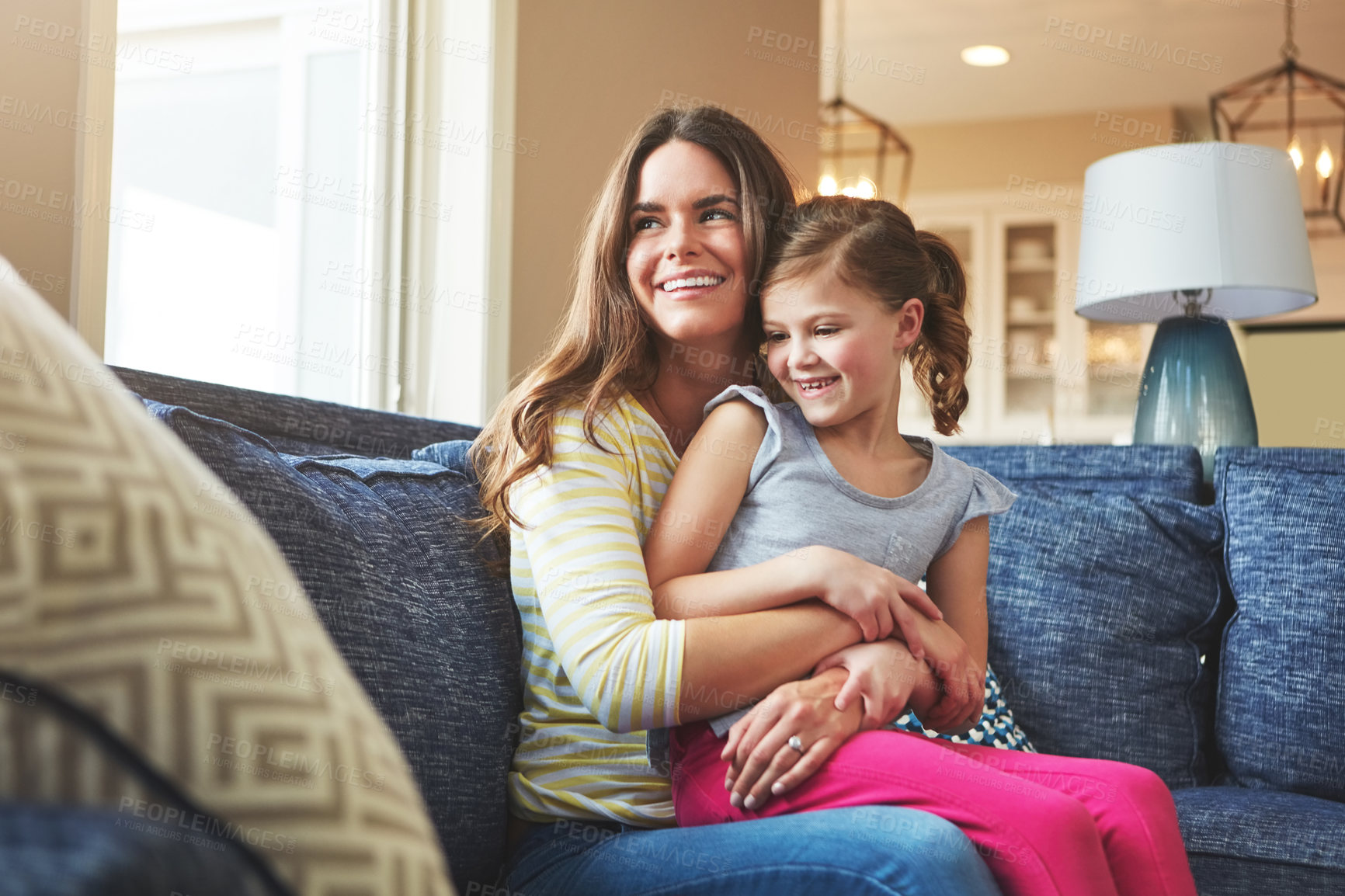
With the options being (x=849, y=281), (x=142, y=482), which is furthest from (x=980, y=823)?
(x=142, y=482)

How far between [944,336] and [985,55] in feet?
13.2

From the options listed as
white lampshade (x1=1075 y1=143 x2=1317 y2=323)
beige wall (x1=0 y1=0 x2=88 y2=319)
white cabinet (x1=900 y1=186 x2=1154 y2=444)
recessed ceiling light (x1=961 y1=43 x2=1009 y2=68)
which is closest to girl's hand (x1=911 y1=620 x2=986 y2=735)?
beige wall (x1=0 y1=0 x2=88 y2=319)

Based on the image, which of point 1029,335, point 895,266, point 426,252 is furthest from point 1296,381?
point 895,266

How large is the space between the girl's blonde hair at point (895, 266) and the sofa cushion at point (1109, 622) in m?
0.44

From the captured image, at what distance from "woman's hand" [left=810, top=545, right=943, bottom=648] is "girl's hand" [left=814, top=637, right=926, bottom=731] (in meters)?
0.02

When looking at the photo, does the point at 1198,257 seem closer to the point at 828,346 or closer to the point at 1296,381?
the point at 828,346

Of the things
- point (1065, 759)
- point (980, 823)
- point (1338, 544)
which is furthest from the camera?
point (1338, 544)

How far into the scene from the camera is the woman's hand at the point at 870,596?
3.46 ft

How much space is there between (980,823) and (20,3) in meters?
1.28

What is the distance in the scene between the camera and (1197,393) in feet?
7.12

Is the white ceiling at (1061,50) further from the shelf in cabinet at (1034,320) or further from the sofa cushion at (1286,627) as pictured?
the sofa cushion at (1286,627)

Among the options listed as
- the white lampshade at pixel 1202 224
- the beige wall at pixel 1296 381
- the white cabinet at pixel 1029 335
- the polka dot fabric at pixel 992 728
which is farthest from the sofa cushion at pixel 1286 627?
the beige wall at pixel 1296 381

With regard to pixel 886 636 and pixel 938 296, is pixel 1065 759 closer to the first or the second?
pixel 886 636

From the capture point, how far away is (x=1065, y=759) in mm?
1097
